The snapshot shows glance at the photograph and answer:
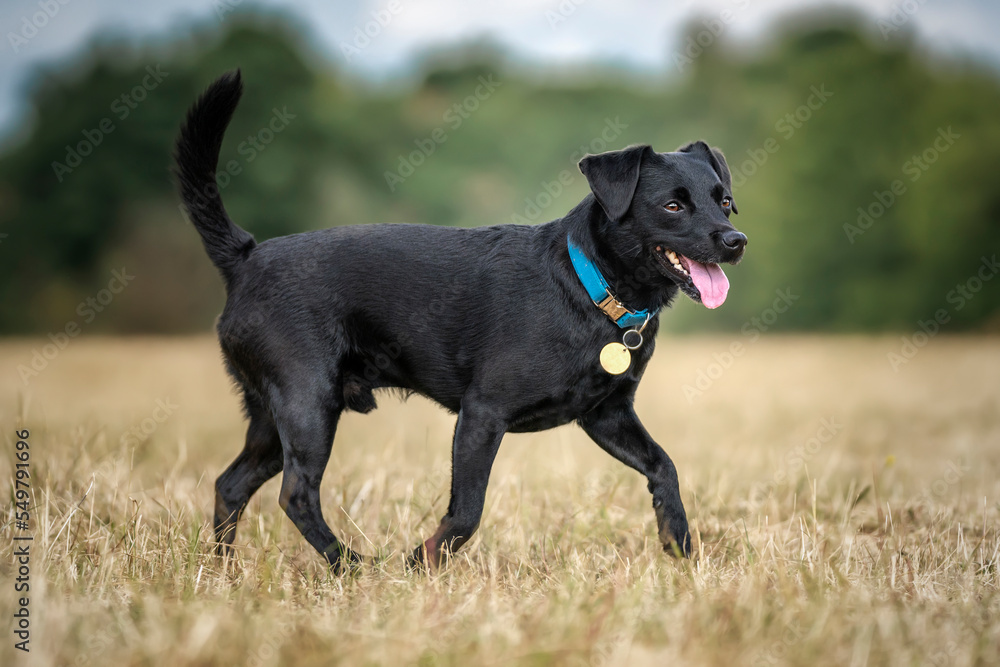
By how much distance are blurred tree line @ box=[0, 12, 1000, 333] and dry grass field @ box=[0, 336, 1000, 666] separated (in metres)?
15.5

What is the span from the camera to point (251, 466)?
160 inches

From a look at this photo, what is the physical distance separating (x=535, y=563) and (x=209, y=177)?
91.8 inches

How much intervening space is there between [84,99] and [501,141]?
52.0 ft

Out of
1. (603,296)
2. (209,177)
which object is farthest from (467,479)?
(209,177)

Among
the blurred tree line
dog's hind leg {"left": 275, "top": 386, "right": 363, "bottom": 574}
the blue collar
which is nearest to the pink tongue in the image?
the blue collar

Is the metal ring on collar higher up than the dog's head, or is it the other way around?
the dog's head

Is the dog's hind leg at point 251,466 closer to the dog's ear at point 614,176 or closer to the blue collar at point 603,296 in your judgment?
the blue collar at point 603,296

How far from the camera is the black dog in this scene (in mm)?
3447

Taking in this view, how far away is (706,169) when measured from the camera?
3.80 metres

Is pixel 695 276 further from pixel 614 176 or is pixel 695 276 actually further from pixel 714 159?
pixel 714 159

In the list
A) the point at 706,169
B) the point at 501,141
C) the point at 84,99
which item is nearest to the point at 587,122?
the point at 501,141

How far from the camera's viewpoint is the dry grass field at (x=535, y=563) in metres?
2.42

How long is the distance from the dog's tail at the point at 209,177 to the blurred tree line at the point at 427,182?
1667 centimetres

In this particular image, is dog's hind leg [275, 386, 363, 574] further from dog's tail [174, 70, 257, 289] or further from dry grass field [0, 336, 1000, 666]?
dog's tail [174, 70, 257, 289]
